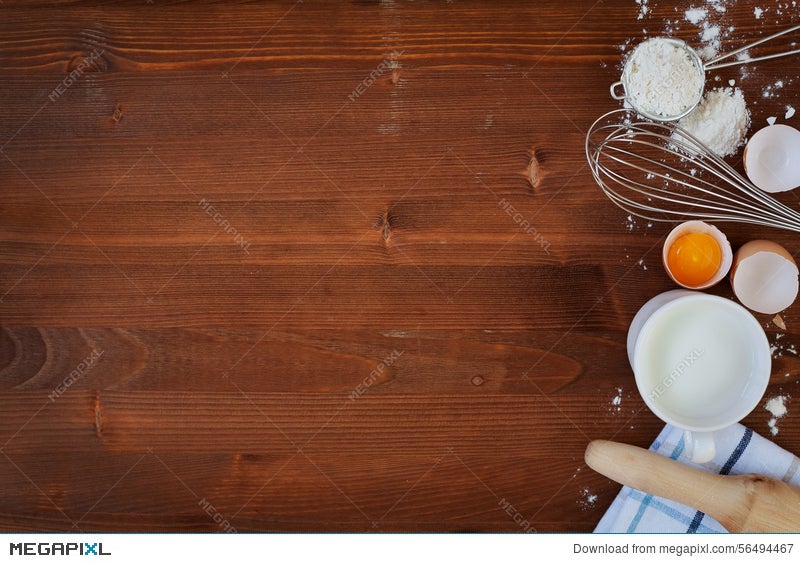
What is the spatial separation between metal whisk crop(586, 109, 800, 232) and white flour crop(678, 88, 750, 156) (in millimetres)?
14

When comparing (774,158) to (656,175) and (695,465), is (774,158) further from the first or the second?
(695,465)

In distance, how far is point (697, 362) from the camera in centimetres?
65

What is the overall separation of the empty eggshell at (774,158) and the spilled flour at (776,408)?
228mm

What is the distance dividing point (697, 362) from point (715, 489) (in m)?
0.13

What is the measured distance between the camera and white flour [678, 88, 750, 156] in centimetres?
67

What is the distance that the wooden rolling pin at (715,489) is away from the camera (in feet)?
2.09

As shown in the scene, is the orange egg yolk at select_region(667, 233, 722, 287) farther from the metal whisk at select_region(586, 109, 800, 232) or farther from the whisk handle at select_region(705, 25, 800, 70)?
the whisk handle at select_region(705, 25, 800, 70)

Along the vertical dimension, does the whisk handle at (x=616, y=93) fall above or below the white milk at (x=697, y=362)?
above
